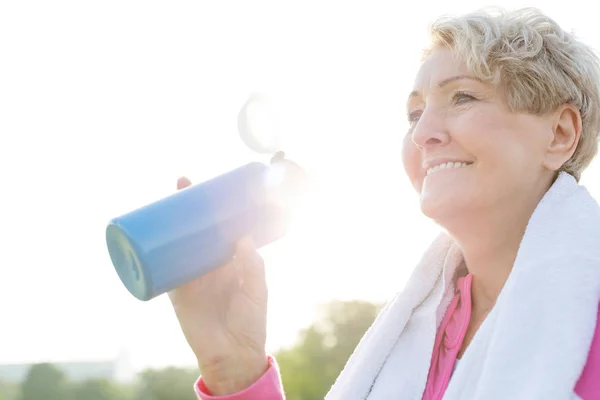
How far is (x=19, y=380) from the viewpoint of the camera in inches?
1316

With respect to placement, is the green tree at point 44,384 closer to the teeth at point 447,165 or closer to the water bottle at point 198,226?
the water bottle at point 198,226

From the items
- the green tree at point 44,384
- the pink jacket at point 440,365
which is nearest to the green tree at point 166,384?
the green tree at point 44,384

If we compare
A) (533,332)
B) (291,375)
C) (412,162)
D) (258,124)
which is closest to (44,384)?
(291,375)

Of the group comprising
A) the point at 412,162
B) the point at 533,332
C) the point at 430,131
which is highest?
the point at 430,131

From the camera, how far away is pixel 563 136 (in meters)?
2.07

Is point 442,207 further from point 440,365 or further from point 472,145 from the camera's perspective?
point 440,365

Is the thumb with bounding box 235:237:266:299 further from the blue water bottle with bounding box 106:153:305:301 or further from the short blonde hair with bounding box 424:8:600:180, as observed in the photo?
the short blonde hair with bounding box 424:8:600:180

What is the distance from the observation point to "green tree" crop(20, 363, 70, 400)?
3184cm

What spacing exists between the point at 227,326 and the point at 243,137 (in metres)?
0.50

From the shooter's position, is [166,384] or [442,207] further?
[166,384]

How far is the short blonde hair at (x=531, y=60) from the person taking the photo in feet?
6.57

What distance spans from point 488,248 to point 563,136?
0.33m

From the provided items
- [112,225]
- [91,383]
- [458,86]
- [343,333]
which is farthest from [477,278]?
[91,383]

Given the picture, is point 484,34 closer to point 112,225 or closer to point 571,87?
point 571,87
